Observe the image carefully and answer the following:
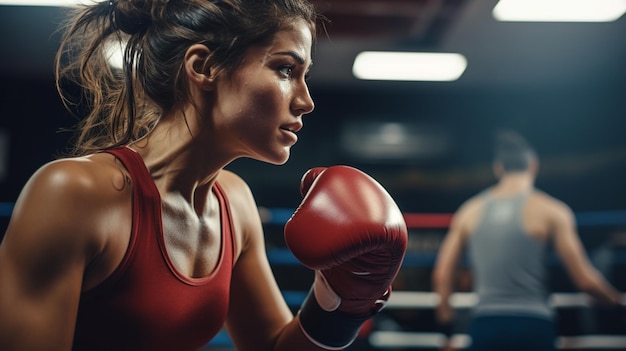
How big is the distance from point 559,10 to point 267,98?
348 centimetres

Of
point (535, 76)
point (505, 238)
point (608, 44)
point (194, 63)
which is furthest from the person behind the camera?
point (535, 76)

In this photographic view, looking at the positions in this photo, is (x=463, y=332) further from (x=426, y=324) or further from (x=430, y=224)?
(x=430, y=224)

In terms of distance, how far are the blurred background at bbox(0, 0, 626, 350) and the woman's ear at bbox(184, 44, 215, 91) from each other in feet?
12.7

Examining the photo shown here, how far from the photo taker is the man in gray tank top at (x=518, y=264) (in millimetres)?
2688

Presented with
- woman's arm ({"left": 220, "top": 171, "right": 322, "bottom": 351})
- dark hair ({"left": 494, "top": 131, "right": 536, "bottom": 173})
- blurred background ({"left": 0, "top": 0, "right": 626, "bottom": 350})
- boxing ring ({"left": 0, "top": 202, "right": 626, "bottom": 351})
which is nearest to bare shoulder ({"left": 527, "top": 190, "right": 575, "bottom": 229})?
dark hair ({"left": 494, "top": 131, "right": 536, "bottom": 173})

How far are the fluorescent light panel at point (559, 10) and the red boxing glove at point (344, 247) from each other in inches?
123

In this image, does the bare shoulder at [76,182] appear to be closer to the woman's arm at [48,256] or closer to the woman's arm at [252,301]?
the woman's arm at [48,256]

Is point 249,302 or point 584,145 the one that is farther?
point 584,145

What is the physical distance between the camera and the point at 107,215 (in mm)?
983

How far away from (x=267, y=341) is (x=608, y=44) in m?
4.49

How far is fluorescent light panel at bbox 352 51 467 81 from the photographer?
Result: 5051 millimetres

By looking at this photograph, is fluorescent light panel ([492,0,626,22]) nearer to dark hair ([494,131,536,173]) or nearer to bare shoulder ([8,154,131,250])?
dark hair ([494,131,536,173])

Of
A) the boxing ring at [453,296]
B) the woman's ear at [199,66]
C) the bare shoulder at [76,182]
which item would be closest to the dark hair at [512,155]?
the boxing ring at [453,296]

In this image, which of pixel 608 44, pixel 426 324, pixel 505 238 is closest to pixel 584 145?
pixel 608 44
